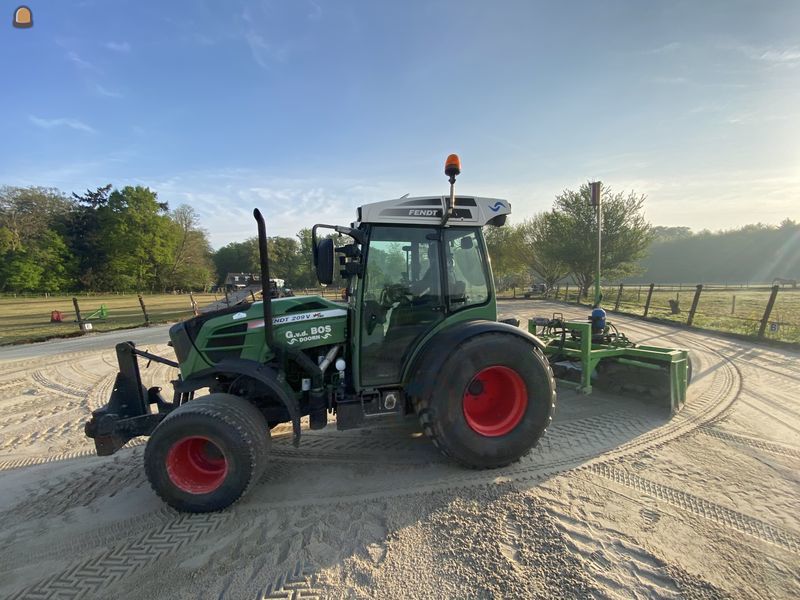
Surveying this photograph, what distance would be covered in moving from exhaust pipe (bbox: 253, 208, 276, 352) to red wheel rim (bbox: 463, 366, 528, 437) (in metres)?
1.76

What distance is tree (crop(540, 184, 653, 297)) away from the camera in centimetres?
2312

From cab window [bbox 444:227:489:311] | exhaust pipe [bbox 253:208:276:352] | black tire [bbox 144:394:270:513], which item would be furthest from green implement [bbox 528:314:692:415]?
black tire [bbox 144:394:270:513]

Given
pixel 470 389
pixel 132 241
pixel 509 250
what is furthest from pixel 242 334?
pixel 132 241

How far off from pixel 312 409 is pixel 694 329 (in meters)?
12.4

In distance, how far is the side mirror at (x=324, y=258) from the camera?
2.90 metres

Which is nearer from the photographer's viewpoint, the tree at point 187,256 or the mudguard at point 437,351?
the mudguard at point 437,351

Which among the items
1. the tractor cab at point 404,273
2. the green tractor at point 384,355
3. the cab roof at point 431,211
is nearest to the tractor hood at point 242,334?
the green tractor at point 384,355

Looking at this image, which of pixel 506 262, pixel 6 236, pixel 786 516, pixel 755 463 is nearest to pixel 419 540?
pixel 786 516

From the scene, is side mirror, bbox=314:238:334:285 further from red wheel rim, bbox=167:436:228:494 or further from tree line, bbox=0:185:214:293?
tree line, bbox=0:185:214:293

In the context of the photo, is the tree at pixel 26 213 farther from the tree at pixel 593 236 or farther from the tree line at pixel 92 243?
the tree at pixel 593 236

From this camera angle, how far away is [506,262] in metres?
31.6

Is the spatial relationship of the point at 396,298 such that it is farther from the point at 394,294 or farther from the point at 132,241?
the point at 132,241

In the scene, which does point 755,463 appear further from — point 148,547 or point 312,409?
point 148,547

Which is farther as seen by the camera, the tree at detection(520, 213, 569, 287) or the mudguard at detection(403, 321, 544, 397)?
the tree at detection(520, 213, 569, 287)
